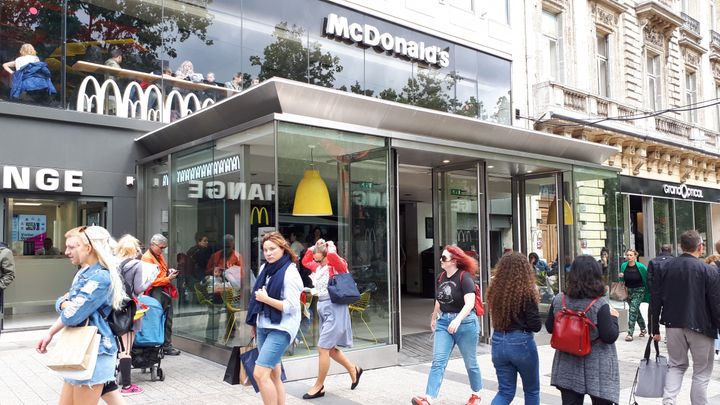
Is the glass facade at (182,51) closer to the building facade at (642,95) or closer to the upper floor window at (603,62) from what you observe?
→ the building facade at (642,95)

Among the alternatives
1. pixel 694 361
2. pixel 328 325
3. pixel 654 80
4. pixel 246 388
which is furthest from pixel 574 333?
pixel 654 80

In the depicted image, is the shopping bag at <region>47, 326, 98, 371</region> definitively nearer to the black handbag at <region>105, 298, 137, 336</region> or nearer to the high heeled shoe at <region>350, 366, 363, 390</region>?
the black handbag at <region>105, 298, 137, 336</region>

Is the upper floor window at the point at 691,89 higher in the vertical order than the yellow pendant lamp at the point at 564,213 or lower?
higher

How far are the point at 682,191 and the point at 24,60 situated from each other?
2207 centimetres

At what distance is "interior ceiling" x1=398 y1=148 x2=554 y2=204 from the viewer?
9469 millimetres

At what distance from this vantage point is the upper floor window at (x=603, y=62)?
20.3m

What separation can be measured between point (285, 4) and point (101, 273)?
10134 mm

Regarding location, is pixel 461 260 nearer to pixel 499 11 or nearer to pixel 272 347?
pixel 272 347

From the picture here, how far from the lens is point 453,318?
5652 millimetres

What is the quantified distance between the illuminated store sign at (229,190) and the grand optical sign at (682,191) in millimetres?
Result: 18414

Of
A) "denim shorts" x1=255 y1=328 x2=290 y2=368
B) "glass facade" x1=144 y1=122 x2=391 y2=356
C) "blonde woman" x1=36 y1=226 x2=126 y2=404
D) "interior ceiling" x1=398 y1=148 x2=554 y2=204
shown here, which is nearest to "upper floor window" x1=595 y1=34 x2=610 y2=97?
"interior ceiling" x1=398 y1=148 x2=554 y2=204

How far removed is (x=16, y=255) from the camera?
1027 cm

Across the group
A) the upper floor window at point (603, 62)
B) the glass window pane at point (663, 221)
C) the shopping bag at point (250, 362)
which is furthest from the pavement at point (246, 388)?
the glass window pane at point (663, 221)

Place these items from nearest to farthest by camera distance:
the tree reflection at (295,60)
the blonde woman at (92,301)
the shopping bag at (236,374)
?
1. the blonde woman at (92,301)
2. the shopping bag at (236,374)
3. the tree reflection at (295,60)
